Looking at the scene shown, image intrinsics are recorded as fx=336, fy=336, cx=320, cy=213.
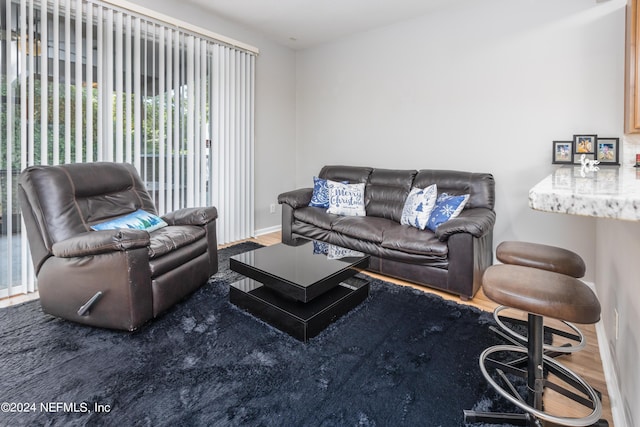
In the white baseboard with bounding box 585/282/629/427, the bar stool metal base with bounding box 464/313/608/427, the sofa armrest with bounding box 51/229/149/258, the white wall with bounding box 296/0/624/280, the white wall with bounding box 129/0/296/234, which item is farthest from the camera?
the white wall with bounding box 129/0/296/234

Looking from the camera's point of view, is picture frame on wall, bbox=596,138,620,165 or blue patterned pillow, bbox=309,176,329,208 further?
blue patterned pillow, bbox=309,176,329,208

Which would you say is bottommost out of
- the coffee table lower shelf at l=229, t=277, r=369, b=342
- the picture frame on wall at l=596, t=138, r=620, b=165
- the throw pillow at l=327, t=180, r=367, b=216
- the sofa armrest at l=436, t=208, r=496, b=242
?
the coffee table lower shelf at l=229, t=277, r=369, b=342

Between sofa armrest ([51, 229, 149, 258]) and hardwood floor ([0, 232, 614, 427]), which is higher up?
sofa armrest ([51, 229, 149, 258])

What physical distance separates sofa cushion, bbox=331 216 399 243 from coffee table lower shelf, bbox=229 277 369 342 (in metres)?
0.65

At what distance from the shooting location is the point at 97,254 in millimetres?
1979

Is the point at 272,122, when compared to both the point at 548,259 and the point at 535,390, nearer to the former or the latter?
the point at 548,259

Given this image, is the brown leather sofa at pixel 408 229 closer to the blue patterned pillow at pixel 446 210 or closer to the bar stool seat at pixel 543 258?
the blue patterned pillow at pixel 446 210

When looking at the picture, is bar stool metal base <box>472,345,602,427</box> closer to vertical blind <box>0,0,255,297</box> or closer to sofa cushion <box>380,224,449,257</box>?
sofa cushion <box>380,224,449,257</box>

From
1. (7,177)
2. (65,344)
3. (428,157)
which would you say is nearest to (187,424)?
(65,344)

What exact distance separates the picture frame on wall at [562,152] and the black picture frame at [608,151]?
0.61 ft

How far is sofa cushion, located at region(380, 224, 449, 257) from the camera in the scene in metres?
2.72

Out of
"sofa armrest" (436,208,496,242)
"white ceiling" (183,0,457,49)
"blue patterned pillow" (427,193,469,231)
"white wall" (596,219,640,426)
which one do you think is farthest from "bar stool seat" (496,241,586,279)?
"white ceiling" (183,0,457,49)

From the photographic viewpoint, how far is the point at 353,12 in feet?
12.1

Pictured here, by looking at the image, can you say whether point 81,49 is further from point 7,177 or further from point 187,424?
point 187,424
